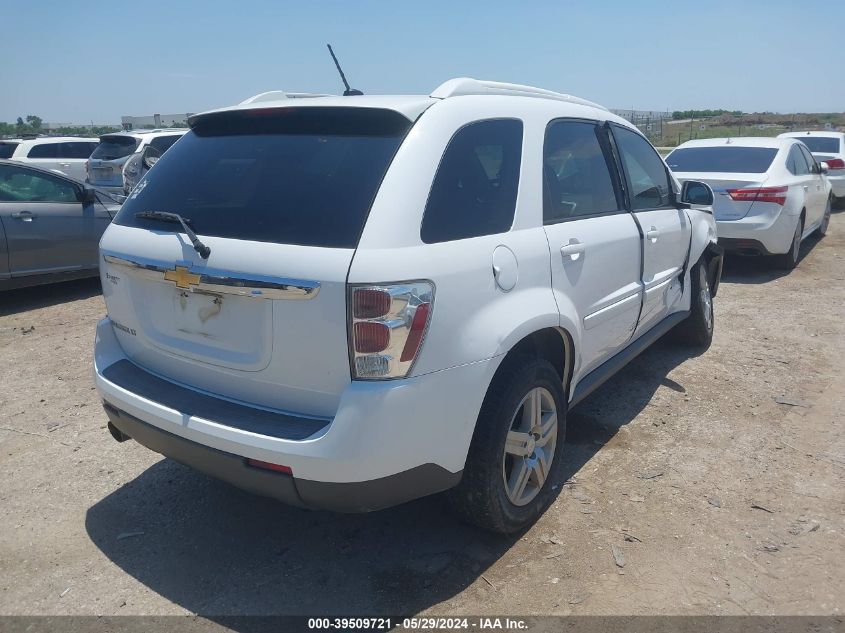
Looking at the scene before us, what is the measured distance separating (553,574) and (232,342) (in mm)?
1637

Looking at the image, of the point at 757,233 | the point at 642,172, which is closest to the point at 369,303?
the point at 642,172

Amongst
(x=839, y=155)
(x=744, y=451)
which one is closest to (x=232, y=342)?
(x=744, y=451)

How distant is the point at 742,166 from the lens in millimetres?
8656

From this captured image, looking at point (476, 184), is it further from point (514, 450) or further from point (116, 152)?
point (116, 152)

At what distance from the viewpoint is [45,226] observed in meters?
7.29

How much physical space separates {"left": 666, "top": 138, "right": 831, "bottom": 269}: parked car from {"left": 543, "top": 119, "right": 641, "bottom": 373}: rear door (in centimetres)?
479

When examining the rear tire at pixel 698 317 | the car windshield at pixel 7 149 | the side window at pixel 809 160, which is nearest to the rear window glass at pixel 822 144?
the side window at pixel 809 160

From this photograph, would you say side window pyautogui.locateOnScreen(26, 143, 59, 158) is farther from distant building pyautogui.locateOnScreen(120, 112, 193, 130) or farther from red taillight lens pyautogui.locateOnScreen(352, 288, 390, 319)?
red taillight lens pyautogui.locateOnScreen(352, 288, 390, 319)

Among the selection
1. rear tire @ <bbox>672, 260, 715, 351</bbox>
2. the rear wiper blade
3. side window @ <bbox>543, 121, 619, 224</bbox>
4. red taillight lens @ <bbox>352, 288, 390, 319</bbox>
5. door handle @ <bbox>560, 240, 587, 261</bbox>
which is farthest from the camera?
rear tire @ <bbox>672, 260, 715, 351</bbox>

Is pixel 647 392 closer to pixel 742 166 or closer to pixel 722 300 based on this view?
pixel 722 300

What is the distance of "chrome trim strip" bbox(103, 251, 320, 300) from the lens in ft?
7.83

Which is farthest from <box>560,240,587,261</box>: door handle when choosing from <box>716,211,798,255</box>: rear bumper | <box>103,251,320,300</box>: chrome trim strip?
<box>716,211,798,255</box>: rear bumper

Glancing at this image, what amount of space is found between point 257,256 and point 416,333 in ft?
2.10

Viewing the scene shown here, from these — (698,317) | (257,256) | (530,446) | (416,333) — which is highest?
(257,256)
